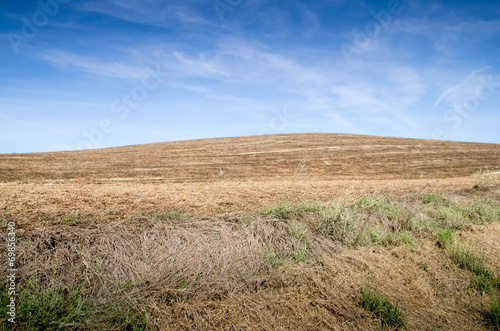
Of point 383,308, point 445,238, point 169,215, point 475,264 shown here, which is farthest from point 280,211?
point 475,264

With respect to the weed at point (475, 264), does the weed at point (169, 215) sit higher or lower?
higher

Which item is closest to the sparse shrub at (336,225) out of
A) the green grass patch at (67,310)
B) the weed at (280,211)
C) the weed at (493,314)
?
the weed at (280,211)

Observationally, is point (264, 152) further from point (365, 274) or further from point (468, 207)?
point (365, 274)

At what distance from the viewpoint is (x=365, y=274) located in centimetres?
408

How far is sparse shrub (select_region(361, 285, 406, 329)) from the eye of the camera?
126 inches

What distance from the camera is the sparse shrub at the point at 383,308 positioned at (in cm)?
321

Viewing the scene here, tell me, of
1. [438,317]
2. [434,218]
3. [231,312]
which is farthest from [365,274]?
[434,218]

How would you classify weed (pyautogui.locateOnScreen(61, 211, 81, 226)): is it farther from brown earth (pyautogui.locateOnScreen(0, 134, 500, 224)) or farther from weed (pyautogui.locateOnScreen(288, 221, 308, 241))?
weed (pyautogui.locateOnScreen(288, 221, 308, 241))

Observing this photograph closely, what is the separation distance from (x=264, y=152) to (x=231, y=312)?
865 inches

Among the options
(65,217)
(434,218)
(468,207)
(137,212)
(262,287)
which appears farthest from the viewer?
(468,207)

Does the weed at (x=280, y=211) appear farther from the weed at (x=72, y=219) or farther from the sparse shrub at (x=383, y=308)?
the weed at (x=72, y=219)

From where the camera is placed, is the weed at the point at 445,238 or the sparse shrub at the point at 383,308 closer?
the sparse shrub at the point at 383,308

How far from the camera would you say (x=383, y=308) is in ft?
10.9

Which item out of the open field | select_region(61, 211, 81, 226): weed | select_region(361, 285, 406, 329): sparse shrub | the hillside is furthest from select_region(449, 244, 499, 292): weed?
the hillside
